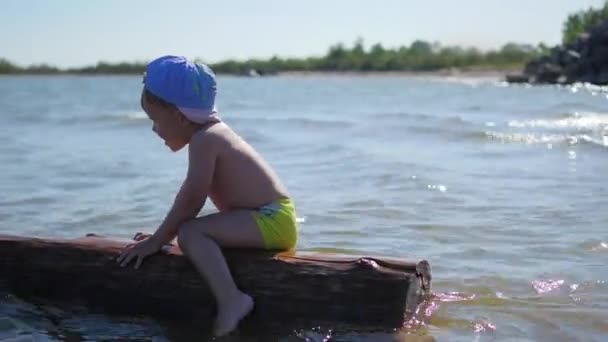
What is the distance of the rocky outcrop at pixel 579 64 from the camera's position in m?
50.9

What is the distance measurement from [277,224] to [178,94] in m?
0.76

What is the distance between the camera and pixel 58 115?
24.9 metres

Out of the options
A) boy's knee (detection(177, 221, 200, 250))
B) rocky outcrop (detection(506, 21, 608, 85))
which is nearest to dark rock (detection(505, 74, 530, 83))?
rocky outcrop (detection(506, 21, 608, 85))

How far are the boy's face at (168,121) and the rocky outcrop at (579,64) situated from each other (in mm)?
46833

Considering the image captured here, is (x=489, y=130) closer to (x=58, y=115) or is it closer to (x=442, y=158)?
(x=442, y=158)

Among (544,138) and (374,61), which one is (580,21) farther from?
(544,138)

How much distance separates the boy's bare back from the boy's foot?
44 cm

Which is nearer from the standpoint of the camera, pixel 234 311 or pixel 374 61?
pixel 234 311

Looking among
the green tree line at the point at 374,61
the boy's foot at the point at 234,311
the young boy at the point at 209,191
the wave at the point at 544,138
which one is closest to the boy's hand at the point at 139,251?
the young boy at the point at 209,191

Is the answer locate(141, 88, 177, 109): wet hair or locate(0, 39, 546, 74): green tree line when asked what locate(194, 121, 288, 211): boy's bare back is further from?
locate(0, 39, 546, 74): green tree line

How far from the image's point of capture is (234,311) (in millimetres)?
4094

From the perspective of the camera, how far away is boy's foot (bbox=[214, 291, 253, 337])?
4.09m

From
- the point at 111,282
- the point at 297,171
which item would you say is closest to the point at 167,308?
the point at 111,282

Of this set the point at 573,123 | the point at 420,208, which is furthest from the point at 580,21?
the point at 420,208
